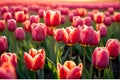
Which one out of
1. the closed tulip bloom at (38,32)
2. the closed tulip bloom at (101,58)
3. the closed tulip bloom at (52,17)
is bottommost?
the closed tulip bloom at (101,58)

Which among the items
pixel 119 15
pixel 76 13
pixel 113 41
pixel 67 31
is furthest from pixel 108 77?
pixel 76 13

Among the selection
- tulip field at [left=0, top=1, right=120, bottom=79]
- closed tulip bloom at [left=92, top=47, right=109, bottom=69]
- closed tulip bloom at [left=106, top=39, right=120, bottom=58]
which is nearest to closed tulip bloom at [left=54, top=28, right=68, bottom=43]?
tulip field at [left=0, top=1, right=120, bottom=79]

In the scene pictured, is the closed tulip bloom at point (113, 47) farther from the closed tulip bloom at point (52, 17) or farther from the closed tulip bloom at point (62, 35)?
the closed tulip bloom at point (52, 17)

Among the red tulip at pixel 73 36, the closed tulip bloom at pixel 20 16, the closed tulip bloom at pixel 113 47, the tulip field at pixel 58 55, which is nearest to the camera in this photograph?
the tulip field at pixel 58 55

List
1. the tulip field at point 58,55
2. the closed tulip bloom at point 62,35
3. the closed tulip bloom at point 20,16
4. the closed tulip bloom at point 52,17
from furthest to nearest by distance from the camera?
the closed tulip bloom at point 20,16 < the closed tulip bloom at point 52,17 < the closed tulip bloom at point 62,35 < the tulip field at point 58,55

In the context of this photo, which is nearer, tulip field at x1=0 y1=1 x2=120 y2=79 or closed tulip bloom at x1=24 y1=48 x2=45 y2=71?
tulip field at x1=0 y1=1 x2=120 y2=79

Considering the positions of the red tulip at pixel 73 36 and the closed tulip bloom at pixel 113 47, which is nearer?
the closed tulip bloom at pixel 113 47

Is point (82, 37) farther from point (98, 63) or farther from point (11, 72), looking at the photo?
point (11, 72)

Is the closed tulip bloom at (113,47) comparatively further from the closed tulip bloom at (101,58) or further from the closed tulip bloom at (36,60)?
the closed tulip bloom at (36,60)

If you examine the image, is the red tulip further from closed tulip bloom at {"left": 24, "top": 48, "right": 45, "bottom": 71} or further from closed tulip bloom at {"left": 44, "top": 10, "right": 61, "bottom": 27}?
closed tulip bloom at {"left": 24, "top": 48, "right": 45, "bottom": 71}

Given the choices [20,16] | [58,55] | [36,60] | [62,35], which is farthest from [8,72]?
[20,16]

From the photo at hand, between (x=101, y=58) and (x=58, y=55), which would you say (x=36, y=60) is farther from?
(x=58, y=55)

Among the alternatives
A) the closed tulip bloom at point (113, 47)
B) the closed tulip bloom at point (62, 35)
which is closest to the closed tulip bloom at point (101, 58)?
the closed tulip bloom at point (113, 47)

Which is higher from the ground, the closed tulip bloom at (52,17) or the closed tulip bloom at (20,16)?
the closed tulip bloom at (52,17)
